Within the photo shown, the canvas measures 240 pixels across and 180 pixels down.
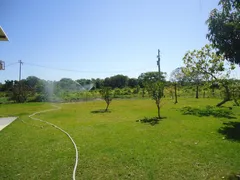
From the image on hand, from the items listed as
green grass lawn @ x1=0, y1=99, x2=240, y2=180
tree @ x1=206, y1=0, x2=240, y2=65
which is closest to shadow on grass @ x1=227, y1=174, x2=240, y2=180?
green grass lawn @ x1=0, y1=99, x2=240, y2=180

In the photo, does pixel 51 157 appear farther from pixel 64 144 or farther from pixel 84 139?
pixel 84 139

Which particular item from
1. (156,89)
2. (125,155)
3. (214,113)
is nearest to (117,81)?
(214,113)

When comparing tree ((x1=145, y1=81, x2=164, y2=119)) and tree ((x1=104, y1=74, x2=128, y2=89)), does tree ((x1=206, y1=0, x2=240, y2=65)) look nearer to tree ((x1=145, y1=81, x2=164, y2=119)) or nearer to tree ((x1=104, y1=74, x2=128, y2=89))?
tree ((x1=145, y1=81, x2=164, y2=119))

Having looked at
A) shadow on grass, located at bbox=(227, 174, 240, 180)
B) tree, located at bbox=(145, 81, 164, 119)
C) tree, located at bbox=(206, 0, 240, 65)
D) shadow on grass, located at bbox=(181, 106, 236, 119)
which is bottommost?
shadow on grass, located at bbox=(227, 174, 240, 180)

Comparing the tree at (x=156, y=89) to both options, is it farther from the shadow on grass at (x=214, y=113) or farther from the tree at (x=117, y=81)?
the tree at (x=117, y=81)

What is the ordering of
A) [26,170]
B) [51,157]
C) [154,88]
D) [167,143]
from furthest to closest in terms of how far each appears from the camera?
[154,88] < [167,143] < [51,157] < [26,170]

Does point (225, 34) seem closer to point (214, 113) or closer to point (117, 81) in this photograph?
point (214, 113)

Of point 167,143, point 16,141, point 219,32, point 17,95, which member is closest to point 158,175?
point 167,143

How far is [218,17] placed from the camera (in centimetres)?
1011

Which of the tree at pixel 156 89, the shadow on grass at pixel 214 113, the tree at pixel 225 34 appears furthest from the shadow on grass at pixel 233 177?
the shadow on grass at pixel 214 113

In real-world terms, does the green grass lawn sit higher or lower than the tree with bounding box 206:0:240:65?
lower

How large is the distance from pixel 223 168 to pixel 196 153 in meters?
1.11

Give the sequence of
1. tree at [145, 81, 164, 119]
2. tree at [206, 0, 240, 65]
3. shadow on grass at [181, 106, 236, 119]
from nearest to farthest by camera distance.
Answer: tree at [206, 0, 240, 65] → tree at [145, 81, 164, 119] → shadow on grass at [181, 106, 236, 119]

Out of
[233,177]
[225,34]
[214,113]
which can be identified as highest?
[225,34]
